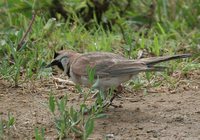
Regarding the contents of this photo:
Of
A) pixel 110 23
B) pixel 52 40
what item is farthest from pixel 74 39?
pixel 110 23

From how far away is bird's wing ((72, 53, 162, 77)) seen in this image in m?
5.96

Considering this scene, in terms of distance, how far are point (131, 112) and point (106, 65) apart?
46cm

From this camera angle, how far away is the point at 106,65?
6.07 metres

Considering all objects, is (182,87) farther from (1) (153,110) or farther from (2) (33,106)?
(2) (33,106)

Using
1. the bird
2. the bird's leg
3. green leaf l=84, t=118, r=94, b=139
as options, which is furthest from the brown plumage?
green leaf l=84, t=118, r=94, b=139

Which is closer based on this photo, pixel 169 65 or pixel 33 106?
pixel 33 106

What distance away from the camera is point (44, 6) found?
849 centimetres

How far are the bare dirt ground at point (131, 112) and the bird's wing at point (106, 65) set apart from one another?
36 centimetres

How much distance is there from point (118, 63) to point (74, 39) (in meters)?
1.98

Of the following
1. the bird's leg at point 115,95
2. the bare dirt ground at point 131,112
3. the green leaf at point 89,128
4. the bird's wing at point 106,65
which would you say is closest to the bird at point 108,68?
the bird's wing at point 106,65

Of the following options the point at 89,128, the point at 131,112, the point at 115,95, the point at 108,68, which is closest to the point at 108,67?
the point at 108,68

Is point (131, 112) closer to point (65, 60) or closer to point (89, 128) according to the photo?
point (65, 60)

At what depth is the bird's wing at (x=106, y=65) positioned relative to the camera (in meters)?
5.96

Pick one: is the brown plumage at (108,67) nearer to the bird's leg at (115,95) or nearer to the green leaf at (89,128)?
the bird's leg at (115,95)
